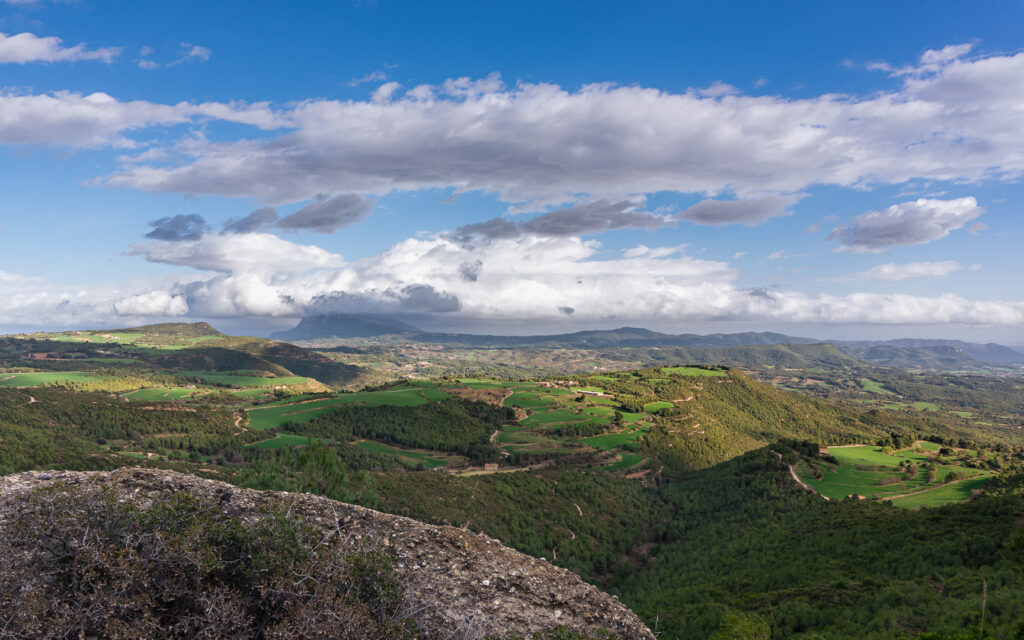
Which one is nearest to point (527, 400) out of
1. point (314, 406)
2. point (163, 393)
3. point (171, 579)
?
point (314, 406)

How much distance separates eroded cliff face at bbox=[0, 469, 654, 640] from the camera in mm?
14609

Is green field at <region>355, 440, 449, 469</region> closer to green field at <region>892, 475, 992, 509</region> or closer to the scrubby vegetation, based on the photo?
green field at <region>892, 475, 992, 509</region>

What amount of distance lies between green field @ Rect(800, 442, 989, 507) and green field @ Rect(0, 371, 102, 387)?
9779 inches

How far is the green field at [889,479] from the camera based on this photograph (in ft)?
236

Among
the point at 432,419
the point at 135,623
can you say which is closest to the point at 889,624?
the point at 135,623

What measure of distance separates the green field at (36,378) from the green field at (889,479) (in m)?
248

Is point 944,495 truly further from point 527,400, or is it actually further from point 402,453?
point 527,400

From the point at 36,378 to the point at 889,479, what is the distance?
278639mm

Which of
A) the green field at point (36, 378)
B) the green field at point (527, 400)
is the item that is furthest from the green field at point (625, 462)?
the green field at point (36, 378)

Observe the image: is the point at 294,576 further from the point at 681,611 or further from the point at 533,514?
the point at 533,514

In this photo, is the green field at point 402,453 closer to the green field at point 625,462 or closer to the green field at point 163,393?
the green field at point 625,462

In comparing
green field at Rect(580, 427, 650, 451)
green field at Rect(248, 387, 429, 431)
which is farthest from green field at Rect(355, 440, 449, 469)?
green field at Rect(580, 427, 650, 451)

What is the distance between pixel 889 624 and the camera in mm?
24891

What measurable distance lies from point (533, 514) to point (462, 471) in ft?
117
